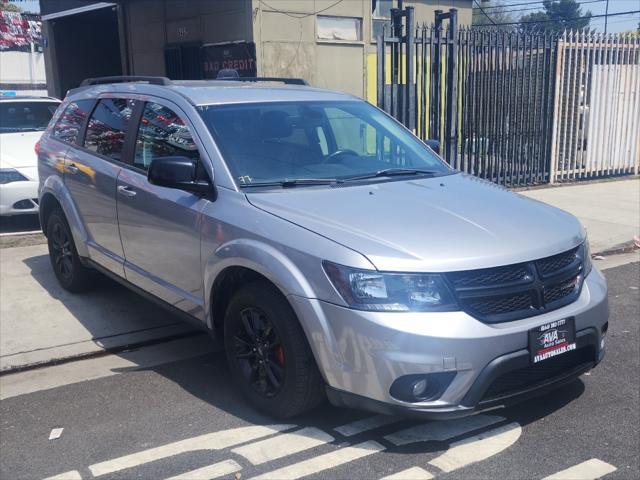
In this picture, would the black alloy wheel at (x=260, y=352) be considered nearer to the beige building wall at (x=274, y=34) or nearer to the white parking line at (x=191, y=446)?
the white parking line at (x=191, y=446)

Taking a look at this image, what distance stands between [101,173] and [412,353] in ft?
10.2

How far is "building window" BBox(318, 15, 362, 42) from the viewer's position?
13.0 meters

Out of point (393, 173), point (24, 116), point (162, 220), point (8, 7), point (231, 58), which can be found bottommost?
point (162, 220)

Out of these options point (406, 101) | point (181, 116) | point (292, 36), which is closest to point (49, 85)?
point (292, 36)

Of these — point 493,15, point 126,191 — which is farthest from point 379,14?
point 493,15

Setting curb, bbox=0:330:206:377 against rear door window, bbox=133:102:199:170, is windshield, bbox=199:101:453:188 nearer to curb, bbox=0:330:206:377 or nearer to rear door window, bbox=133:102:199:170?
rear door window, bbox=133:102:199:170

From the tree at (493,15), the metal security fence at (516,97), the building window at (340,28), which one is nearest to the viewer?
the metal security fence at (516,97)

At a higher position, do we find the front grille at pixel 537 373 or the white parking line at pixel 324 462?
the front grille at pixel 537 373

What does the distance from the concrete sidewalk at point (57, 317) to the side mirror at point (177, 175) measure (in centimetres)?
161

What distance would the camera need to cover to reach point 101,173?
5535mm

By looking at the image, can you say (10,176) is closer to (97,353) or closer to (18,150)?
(18,150)

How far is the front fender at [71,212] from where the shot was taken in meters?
5.96

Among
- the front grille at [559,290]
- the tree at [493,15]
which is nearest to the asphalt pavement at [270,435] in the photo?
the front grille at [559,290]

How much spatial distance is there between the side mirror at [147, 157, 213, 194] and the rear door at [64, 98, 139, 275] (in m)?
1.07
